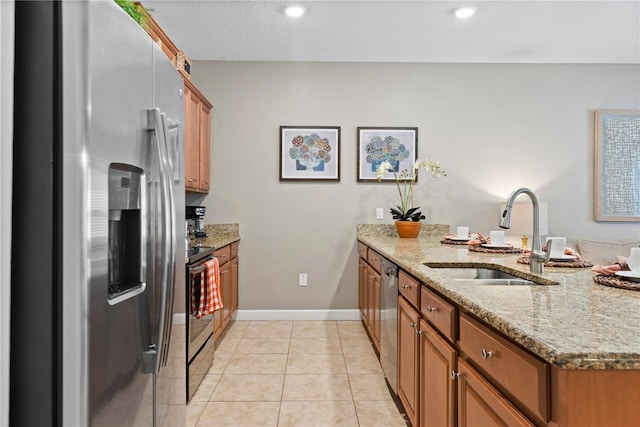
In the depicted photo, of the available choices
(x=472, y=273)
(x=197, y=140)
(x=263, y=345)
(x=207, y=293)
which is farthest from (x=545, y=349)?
(x=197, y=140)

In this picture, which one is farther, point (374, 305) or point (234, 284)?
point (234, 284)

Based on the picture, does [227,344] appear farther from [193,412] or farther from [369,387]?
[369,387]

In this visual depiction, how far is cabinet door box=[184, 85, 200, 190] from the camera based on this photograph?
10.7 feet

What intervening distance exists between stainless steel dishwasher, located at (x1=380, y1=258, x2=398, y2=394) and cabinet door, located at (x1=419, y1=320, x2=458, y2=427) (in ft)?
1.64

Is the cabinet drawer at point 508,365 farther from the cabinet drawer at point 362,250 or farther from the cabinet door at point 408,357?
the cabinet drawer at point 362,250

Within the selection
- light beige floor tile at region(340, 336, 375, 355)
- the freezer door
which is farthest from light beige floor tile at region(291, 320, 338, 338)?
the freezer door

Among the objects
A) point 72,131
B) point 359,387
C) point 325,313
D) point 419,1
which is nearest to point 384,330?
point 359,387

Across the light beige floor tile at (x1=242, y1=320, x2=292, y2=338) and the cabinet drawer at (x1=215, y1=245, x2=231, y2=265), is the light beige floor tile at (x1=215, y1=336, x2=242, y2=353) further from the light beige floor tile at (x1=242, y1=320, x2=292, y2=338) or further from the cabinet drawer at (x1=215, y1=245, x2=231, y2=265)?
the cabinet drawer at (x1=215, y1=245, x2=231, y2=265)

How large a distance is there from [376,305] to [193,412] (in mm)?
1452

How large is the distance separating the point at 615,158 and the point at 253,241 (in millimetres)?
3901

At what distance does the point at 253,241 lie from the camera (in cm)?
412

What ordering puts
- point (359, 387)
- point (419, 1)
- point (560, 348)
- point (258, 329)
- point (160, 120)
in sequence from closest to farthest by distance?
point (560, 348), point (160, 120), point (359, 387), point (419, 1), point (258, 329)

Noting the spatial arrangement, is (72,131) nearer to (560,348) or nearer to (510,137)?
(560,348)

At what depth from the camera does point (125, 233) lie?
3.79ft
